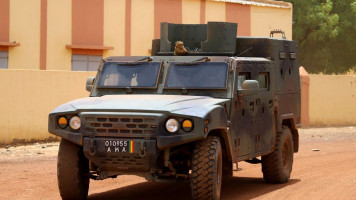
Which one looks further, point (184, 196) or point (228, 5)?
point (228, 5)

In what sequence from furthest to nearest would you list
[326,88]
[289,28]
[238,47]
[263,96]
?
[289,28]
[326,88]
[238,47]
[263,96]

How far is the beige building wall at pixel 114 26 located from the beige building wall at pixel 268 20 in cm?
568

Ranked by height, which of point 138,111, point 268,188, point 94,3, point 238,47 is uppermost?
point 94,3

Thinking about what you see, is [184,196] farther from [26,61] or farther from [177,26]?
[26,61]

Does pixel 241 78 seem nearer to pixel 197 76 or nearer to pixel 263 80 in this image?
pixel 197 76

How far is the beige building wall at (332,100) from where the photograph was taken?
92.0ft

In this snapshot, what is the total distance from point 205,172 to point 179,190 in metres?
2.49

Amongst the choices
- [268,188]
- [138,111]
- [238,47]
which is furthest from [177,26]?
[138,111]

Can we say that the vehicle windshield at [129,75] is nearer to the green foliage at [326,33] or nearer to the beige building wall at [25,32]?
the beige building wall at [25,32]

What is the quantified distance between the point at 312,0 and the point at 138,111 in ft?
110

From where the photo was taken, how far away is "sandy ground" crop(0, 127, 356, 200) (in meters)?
11.6

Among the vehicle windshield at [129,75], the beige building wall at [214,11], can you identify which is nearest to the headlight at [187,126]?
the vehicle windshield at [129,75]

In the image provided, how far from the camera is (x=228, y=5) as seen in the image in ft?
98.3

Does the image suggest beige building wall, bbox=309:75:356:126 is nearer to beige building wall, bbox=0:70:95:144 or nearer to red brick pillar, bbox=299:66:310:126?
red brick pillar, bbox=299:66:310:126
